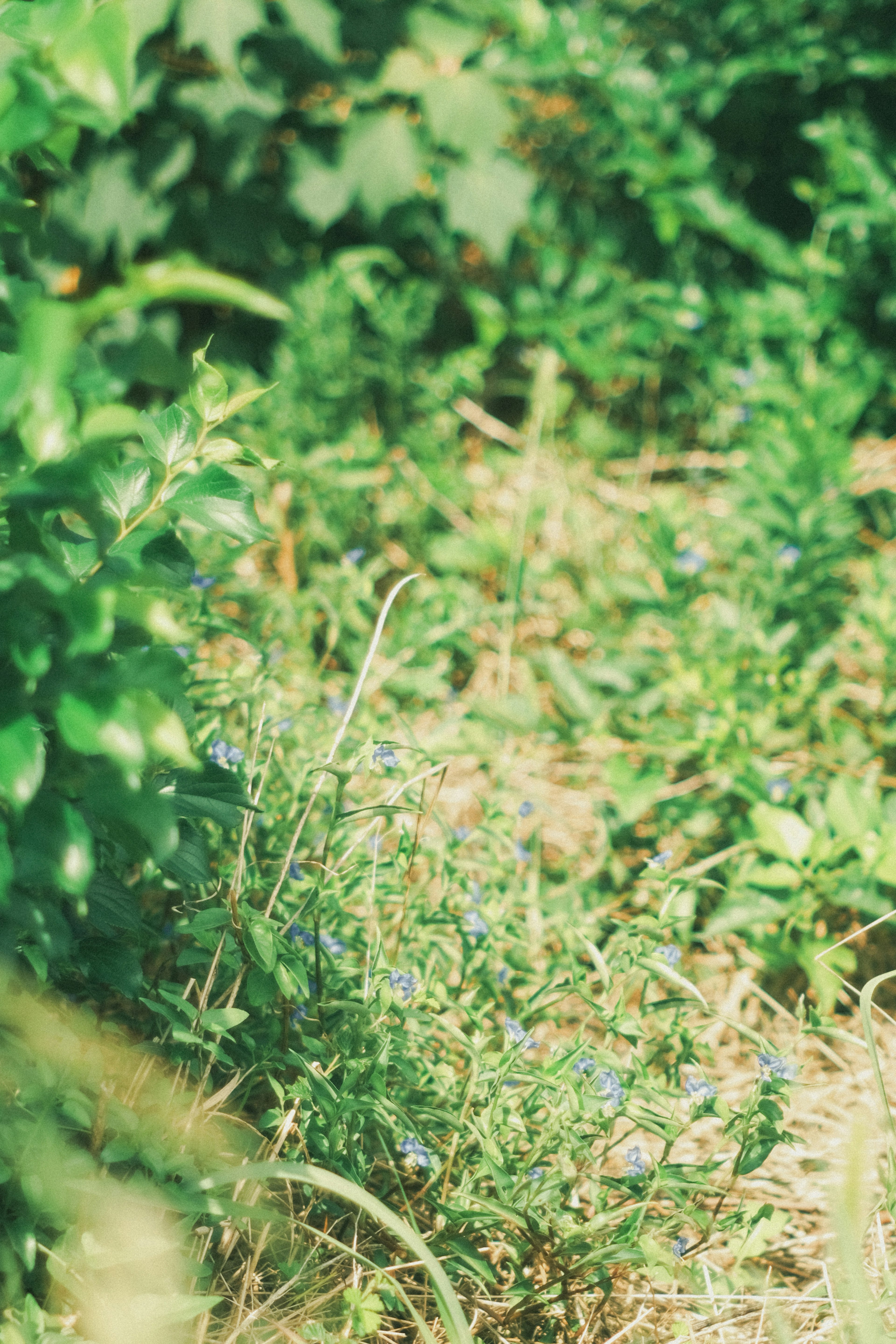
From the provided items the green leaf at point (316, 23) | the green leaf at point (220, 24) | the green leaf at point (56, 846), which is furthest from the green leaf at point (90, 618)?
the green leaf at point (316, 23)

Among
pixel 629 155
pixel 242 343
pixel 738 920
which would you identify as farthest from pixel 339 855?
pixel 629 155

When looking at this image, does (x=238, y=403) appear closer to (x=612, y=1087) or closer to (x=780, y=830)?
(x=612, y=1087)

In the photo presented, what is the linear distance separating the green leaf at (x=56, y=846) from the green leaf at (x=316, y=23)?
6.43 ft

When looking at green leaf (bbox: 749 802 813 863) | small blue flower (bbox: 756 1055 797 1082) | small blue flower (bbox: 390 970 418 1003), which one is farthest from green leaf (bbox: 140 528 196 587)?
green leaf (bbox: 749 802 813 863)

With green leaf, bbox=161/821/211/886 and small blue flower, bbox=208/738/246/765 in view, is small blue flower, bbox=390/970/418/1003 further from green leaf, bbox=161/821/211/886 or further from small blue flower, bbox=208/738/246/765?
small blue flower, bbox=208/738/246/765

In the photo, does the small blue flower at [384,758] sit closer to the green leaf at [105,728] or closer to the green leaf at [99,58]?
the green leaf at [105,728]

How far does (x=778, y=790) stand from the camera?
1.61 meters

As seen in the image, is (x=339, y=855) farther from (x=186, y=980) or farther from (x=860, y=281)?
(x=860, y=281)

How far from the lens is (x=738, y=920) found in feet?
4.86

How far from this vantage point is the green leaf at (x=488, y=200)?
2334 mm

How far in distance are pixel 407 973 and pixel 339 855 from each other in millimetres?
309

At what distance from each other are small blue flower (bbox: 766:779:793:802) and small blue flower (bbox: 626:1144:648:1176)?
71 cm

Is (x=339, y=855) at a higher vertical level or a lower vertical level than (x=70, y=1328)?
higher

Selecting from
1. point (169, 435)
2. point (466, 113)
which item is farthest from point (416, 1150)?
point (466, 113)
